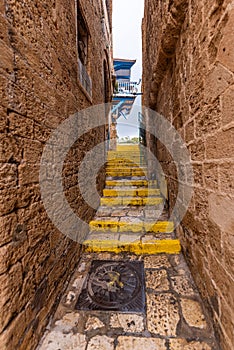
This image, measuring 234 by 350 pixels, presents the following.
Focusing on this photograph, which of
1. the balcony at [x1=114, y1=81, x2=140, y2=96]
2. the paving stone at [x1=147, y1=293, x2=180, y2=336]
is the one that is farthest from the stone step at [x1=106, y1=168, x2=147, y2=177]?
the balcony at [x1=114, y1=81, x2=140, y2=96]

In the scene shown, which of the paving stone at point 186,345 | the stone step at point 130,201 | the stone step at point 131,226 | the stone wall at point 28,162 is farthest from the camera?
the stone step at point 130,201

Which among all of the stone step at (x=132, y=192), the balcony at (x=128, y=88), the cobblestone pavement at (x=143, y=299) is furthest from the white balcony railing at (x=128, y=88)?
the cobblestone pavement at (x=143, y=299)

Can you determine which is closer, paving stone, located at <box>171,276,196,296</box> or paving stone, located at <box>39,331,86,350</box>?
paving stone, located at <box>39,331,86,350</box>

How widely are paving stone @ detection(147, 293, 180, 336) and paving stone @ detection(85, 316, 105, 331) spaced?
38 centimetres

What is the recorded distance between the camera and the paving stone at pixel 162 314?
129cm

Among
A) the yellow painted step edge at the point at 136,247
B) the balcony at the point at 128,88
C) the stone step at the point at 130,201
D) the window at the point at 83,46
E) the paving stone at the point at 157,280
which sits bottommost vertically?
the paving stone at the point at 157,280

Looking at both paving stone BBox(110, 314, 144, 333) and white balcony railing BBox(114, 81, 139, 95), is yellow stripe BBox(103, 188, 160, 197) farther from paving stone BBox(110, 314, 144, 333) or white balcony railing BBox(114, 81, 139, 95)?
white balcony railing BBox(114, 81, 139, 95)

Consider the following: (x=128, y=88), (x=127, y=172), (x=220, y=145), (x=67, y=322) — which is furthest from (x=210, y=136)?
(x=128, y=88)

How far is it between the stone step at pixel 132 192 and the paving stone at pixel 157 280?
185 centimetres

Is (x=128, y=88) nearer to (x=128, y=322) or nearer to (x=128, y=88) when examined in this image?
(x=128, y=88)

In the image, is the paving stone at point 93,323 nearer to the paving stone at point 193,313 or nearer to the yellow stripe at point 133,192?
the paving stone at point 193,313

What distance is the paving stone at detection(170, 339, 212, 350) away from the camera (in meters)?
1.16

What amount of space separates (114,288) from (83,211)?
40.4 inches

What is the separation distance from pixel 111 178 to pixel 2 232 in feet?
11.8
